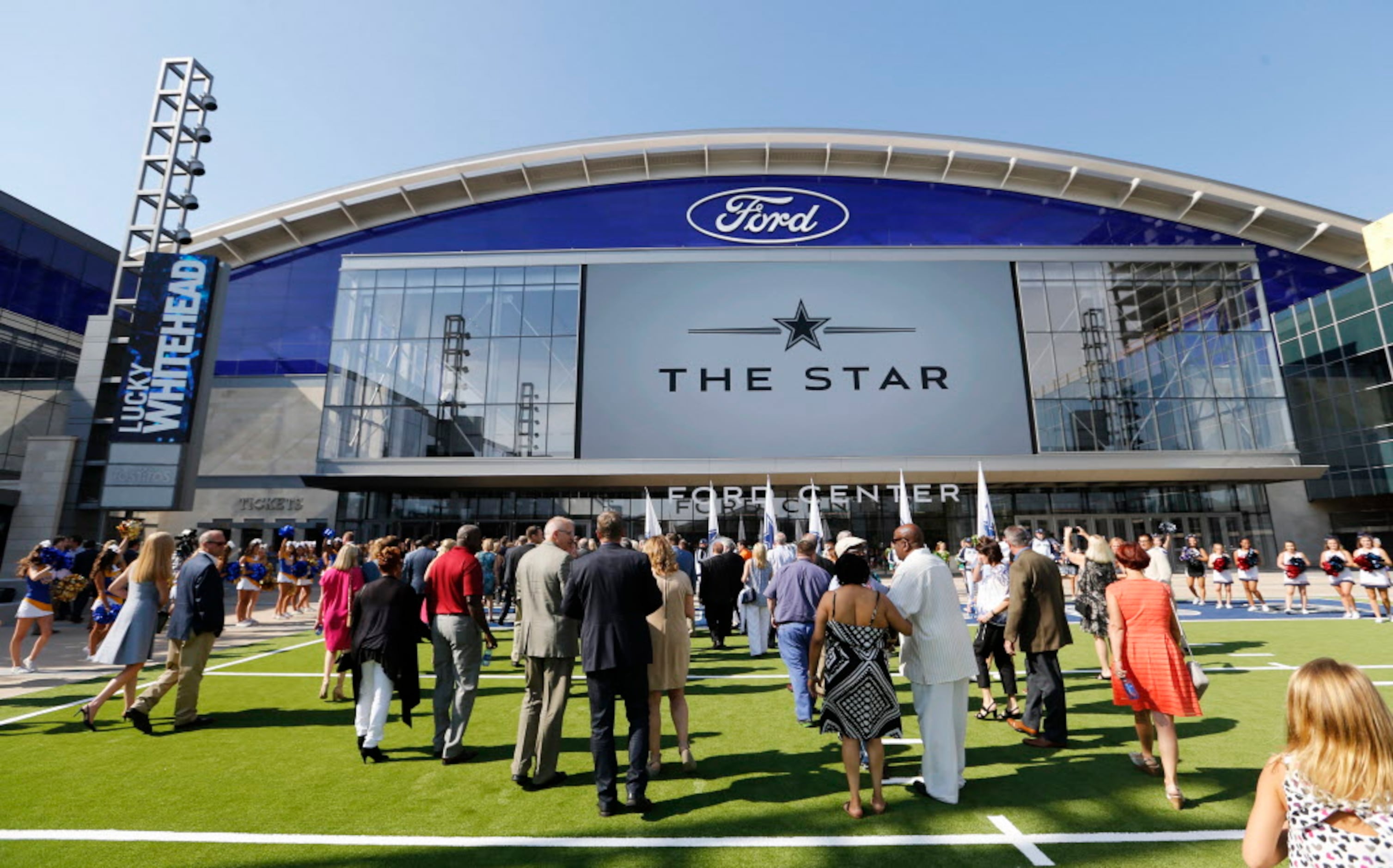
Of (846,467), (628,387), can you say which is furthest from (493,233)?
(846,467)

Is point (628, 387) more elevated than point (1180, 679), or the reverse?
point (628, 387)

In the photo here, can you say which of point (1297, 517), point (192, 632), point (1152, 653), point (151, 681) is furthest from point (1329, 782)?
point (1297, 517)

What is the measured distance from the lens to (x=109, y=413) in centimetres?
2248

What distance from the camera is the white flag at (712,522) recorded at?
65.0 ft

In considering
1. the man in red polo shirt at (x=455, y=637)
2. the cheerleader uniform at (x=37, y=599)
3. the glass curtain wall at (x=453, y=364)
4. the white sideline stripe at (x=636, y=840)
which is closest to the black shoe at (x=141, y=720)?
the white sideline stripe at (x=636, y=840)

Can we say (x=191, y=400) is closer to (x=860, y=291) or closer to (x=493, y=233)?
(x=493, y=233)

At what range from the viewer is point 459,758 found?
5.56 m

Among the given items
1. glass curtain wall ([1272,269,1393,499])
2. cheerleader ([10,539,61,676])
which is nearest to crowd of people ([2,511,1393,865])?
cheerleader ([10,539,61,676])

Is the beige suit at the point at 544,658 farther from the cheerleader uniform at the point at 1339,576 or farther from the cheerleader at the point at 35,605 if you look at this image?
the cheerleader uniform at the point at 1339,576

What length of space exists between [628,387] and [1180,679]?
26767 millimetres

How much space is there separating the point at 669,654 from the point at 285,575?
48.4ft

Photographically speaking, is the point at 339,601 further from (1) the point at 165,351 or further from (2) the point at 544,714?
(1) the point at 165,351

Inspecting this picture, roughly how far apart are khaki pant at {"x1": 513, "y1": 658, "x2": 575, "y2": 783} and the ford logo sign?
111 feet

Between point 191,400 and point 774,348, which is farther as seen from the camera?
point 774,348
